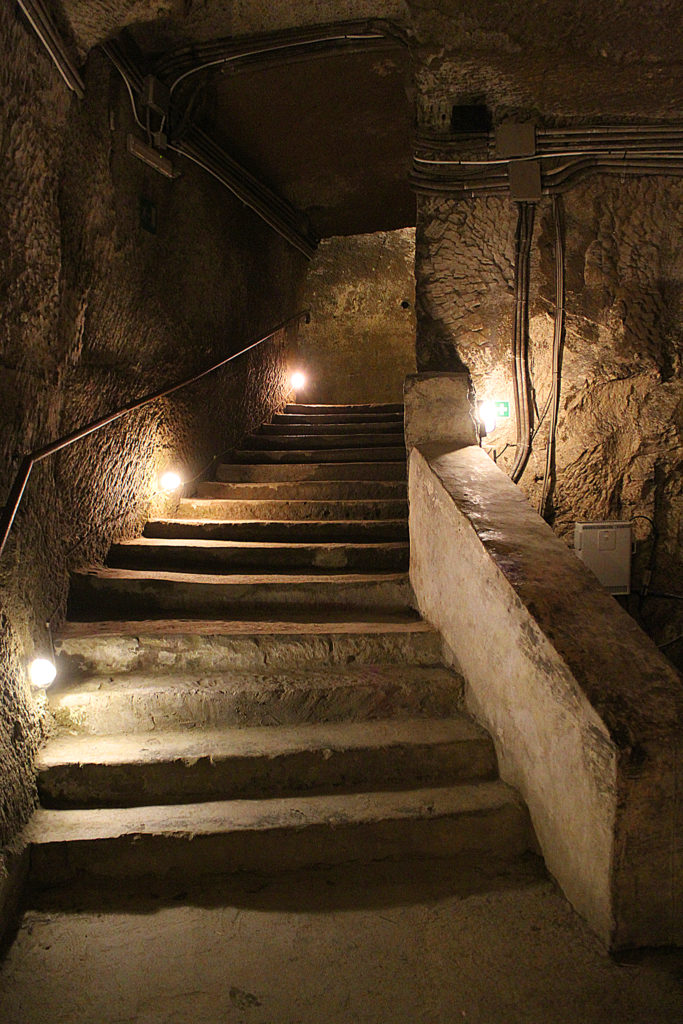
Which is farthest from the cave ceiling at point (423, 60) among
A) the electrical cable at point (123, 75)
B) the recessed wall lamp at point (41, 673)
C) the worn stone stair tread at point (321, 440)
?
the recessed wall lamp at point (41, 673)

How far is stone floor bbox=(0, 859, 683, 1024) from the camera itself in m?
1.83

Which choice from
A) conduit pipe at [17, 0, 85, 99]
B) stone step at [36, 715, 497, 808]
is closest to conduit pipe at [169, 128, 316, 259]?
conduit pipe at [17, 0, 85, 99]

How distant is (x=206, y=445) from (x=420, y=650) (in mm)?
3150

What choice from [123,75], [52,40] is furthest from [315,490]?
[52,40]

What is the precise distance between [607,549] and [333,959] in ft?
10.8

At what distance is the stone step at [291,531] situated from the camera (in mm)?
4371

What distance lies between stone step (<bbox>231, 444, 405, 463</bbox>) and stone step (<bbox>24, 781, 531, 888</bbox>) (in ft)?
11.2

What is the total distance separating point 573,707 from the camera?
2.12m

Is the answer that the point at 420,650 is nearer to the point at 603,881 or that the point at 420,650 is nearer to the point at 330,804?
the point at 330,804

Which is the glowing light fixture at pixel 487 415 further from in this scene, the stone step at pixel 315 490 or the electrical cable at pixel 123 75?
the electrical cable at pixel 123 75

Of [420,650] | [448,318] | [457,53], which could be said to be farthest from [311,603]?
[457,53]

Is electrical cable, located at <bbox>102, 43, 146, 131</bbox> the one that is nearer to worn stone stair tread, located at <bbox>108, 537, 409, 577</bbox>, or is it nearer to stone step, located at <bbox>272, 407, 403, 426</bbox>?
worn stone stair tread, located at <bbox>108, 537, 409, 577</bbox>

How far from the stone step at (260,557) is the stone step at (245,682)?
0.89m

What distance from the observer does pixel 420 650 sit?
10.6ft
